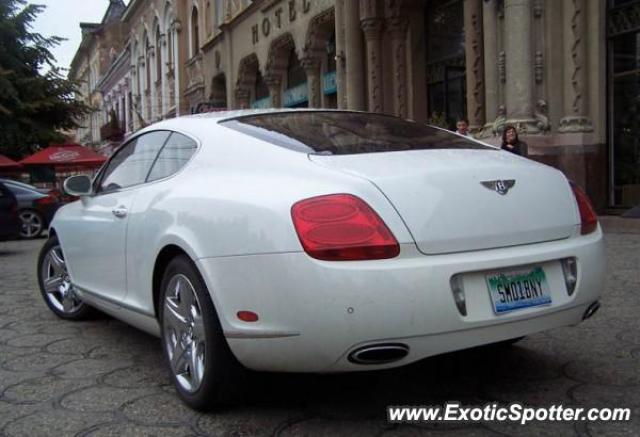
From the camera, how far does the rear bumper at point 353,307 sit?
247 centimetres

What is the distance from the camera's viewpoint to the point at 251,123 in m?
3.51

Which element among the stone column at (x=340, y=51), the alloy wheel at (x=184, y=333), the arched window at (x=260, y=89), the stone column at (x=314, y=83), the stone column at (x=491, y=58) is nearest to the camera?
the alloy wheel at (x=184, y=333)

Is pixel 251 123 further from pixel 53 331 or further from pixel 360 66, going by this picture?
pixel 360 66

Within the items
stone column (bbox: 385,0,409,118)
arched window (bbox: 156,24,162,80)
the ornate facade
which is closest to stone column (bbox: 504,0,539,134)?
the ornate facade

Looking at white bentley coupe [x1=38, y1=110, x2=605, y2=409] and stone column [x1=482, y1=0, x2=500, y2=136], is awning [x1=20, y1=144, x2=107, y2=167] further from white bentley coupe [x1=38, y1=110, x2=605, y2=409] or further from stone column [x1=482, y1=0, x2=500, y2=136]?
white bentley coupe [x1=38, y1=110, x2=605, y2=409]

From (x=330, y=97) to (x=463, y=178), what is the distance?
60.3 feet

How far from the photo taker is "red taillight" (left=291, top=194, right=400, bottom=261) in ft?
8.27

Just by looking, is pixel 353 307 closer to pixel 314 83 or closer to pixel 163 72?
pixel 314 83

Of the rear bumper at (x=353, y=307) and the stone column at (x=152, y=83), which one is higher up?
the stone column at (x=152, y=83)

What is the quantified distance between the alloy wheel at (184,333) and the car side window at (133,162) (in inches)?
37.0

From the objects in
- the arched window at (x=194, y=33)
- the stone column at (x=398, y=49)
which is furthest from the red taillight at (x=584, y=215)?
the arched window at (x=194, y=33)

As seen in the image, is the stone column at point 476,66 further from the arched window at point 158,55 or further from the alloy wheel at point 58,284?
the arched window at point 158,55

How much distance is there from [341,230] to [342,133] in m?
0.93

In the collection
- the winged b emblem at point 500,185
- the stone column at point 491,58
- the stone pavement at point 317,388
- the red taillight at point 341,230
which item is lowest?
the stone pavement at point 317,388
